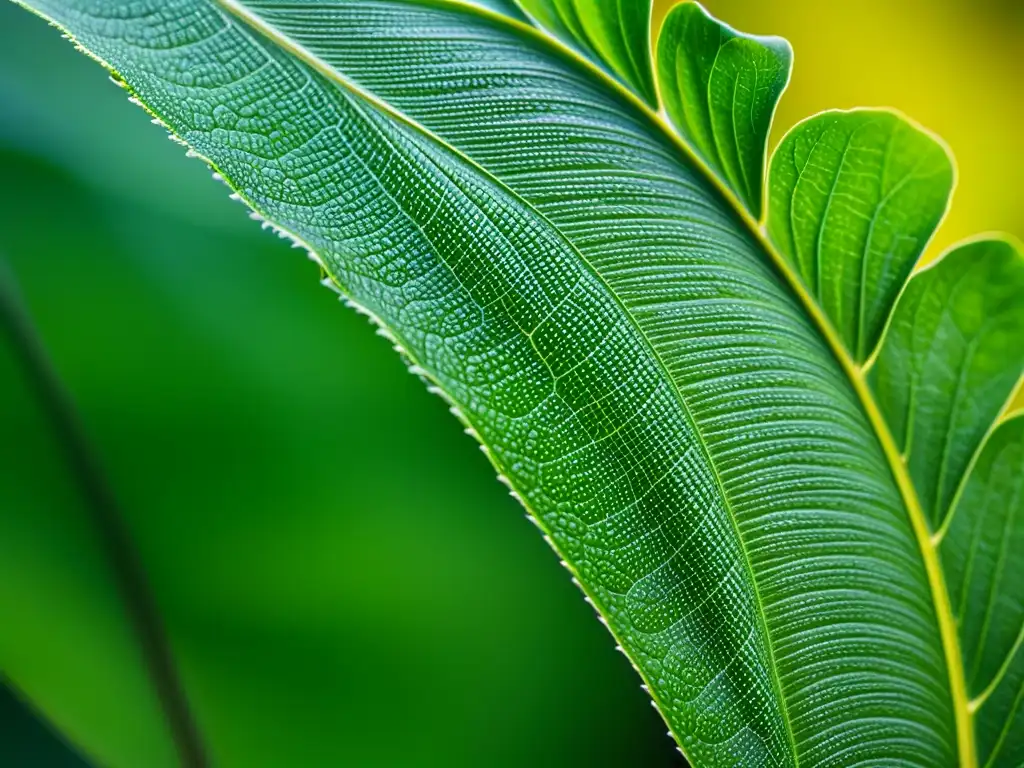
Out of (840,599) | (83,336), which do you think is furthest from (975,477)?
(83,336)

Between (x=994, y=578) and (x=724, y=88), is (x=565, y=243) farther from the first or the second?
(x=994, y=578)

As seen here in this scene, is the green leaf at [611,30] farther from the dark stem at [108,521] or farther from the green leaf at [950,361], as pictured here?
the dark stem at [108,521]

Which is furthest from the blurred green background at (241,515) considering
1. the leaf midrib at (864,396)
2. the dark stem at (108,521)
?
the leaf midrib at (864,396)

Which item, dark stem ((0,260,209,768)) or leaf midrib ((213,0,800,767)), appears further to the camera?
dark stem ((0,260,209,768))

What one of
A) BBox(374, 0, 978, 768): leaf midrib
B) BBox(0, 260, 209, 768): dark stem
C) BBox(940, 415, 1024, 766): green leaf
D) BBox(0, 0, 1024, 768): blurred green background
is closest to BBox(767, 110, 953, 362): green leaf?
BBox(374, 0, 978, 768): leaf midrib

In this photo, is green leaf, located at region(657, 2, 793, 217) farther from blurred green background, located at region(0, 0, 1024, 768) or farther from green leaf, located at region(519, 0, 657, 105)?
blurred green background, located at region(0, 0, 1024, 768)

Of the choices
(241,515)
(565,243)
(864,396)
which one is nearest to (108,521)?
(241,515)
